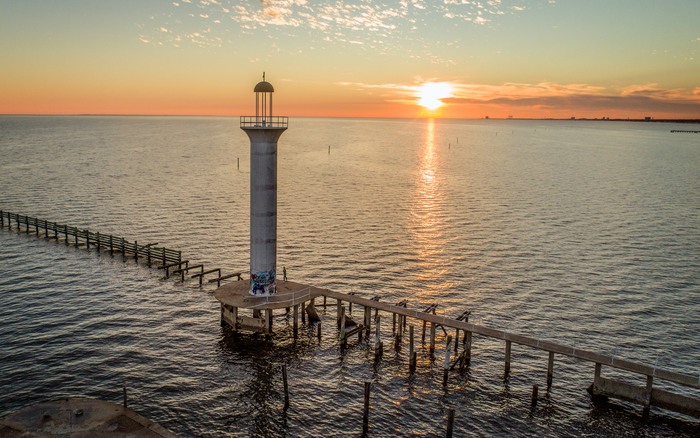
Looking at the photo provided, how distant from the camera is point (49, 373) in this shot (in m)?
31.1

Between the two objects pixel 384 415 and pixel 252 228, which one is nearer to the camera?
pixel 384 415

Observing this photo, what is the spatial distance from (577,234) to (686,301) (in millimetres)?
23839

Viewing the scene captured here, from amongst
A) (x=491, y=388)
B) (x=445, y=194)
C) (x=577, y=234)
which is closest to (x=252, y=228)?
(x=491, y=388)

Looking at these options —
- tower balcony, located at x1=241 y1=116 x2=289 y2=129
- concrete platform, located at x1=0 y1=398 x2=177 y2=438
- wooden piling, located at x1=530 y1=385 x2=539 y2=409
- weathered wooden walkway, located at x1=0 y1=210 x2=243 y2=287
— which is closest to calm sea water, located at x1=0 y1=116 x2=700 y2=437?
wooden piling, located at x1=530 y1=385 x2=539 y2=409

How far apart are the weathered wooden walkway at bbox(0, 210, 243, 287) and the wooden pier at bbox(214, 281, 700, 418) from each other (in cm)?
931

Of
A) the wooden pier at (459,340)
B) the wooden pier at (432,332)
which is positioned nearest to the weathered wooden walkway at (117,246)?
the wooden pier at (432,332)

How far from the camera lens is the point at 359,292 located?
4619 cm

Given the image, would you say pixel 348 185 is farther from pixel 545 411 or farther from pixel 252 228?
pixel 545 411

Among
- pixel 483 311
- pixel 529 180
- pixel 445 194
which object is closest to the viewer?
pixel 483 311

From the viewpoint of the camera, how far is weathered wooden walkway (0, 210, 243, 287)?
49250 millimetres

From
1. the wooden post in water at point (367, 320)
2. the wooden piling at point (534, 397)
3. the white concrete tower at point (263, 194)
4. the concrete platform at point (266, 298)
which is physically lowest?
the wooden piling at point (534, 397)

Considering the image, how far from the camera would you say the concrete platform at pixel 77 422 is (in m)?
21.7

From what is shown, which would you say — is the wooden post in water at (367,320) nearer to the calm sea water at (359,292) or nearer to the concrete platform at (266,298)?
the calm sea water at (359,292)

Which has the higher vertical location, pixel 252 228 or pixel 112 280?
pixel 252 228
